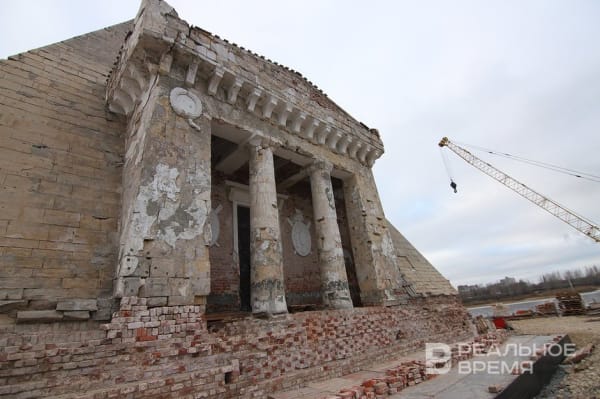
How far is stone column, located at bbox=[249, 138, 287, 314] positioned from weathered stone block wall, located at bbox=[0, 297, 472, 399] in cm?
47

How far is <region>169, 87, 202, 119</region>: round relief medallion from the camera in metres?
5.94

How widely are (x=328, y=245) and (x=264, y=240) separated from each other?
231 centimetres

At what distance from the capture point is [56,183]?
17.8 feet

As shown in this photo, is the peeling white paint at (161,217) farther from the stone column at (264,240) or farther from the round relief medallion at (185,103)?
the stone column at (264,240)

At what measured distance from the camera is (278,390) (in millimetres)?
5016

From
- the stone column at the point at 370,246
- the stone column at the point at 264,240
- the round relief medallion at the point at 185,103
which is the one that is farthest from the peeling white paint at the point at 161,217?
the stone column at the point at 370,246

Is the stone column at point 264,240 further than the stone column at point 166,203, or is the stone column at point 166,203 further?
the stone column at point 264,240

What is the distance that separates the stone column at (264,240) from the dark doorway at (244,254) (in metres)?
2.77

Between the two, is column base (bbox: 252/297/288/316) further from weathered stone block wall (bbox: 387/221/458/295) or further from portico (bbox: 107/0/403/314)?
weathered stone block wall (bbox: 387/221/458/295)

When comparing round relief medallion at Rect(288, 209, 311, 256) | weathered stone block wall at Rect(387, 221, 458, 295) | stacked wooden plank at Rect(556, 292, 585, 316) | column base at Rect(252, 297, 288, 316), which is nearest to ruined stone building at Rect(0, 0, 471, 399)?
column base at Rect(252, 297, 288, 316)

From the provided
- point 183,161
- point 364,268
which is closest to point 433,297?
point 364,268

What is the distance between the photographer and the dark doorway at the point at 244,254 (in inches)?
363

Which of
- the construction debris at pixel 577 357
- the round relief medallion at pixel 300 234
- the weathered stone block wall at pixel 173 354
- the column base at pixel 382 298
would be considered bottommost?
the construction debris at pixel 577 357

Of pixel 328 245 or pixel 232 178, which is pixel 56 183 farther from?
pixel 328 245
